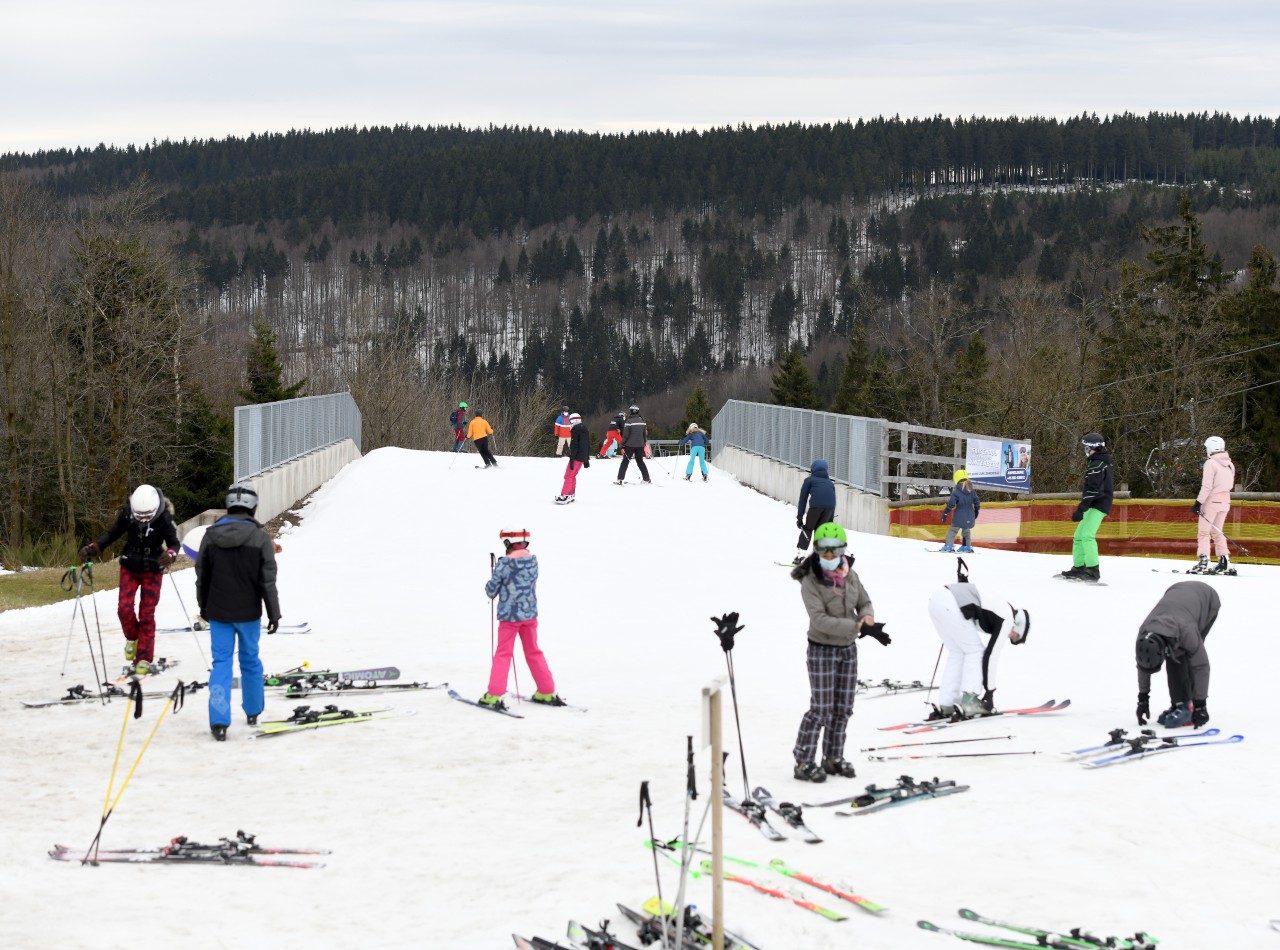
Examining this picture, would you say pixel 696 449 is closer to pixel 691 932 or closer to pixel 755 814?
pixel 755 814

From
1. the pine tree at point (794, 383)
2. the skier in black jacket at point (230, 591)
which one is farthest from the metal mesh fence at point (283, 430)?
the pine tree at point (794, 383)

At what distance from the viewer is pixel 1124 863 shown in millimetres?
7281

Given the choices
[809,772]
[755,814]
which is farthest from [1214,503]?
[755,814]

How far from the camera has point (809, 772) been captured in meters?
9.02

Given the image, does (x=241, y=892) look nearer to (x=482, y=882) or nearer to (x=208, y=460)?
(x=482, y=882)

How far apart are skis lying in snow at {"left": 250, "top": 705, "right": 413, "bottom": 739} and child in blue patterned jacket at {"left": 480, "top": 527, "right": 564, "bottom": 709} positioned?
76 cm

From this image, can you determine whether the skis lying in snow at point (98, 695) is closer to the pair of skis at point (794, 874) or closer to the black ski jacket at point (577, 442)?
the pair of skis at point (794, 874)

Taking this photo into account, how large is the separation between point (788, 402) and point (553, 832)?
264 ft

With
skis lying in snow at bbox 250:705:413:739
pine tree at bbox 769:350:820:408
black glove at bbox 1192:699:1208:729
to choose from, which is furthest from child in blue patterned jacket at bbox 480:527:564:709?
pine tree at bbox 769:350:820:408

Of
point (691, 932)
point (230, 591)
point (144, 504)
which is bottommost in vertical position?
point (691, 932)

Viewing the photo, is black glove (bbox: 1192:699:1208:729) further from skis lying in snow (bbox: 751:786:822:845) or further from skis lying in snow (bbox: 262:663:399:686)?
skis lying in snow (bbox: 262:663:399:686)

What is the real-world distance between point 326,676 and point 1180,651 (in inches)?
271

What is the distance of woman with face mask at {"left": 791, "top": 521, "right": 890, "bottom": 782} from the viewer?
891 cm

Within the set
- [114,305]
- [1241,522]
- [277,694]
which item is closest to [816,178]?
[114,305]
